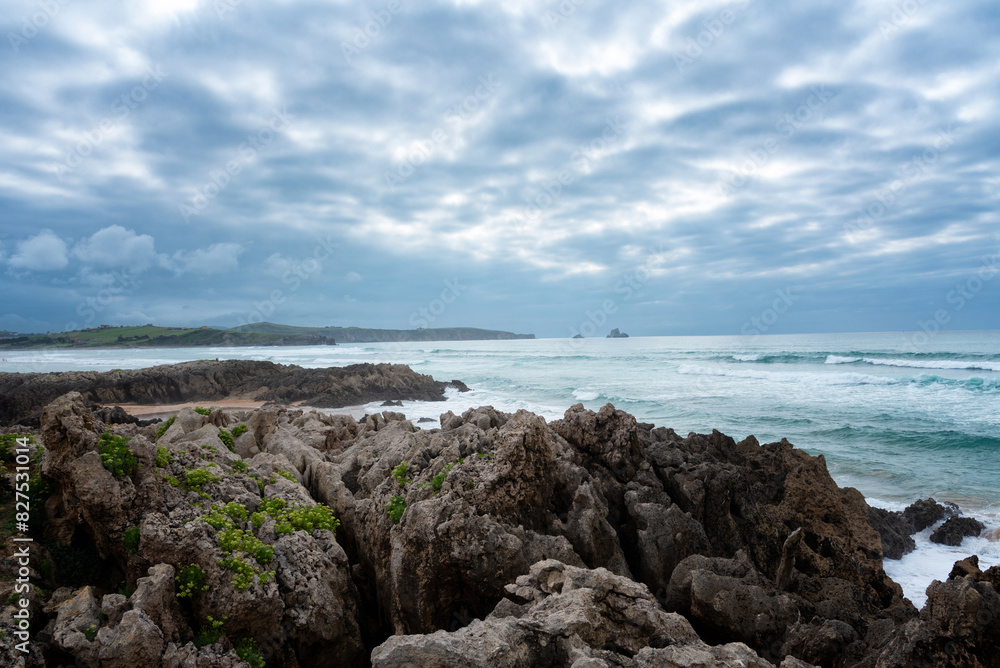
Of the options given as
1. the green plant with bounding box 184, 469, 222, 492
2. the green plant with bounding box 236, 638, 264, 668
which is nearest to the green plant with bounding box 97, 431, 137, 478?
the green plant with bounding box 184, 469, 222, 492

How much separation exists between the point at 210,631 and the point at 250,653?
1.41ft

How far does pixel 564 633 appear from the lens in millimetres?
3928

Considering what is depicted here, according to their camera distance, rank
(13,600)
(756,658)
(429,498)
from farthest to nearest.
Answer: (429,498), (13,600), (756,658)

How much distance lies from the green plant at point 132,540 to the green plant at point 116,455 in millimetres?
604

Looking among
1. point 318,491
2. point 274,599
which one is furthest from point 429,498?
point 318,491

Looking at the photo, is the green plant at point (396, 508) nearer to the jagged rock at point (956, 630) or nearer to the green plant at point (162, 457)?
the green plant at point (162, 457)

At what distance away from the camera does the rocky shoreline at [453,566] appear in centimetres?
402

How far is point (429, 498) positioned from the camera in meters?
6.51

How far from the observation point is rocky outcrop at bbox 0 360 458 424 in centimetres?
3212

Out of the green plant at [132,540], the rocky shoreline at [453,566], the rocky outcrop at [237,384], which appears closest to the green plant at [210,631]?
the rocky shoreline at [453,566]

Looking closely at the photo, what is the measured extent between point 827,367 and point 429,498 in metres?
56.7

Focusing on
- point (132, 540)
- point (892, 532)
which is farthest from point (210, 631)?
point (892, 532)

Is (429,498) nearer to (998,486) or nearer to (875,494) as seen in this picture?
(875,494)

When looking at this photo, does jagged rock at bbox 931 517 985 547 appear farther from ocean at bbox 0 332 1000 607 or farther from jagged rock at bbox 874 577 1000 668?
jagged rock at bbox 874 577 1000 668
